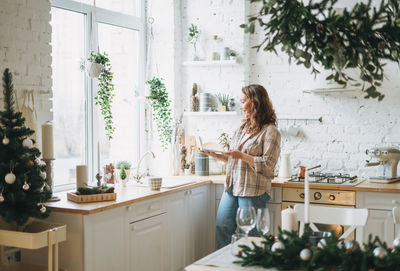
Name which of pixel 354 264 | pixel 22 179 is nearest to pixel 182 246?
pixel 22 179

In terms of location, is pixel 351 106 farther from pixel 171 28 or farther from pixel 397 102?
pixel 171 28

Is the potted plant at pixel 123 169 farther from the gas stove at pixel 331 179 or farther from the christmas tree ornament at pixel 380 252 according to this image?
the christmas tree ornament at pixel 380 252

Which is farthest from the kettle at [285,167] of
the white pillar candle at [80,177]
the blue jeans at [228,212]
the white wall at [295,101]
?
the white pillar candle at [80,177]

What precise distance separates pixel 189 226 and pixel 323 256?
246 centimetres

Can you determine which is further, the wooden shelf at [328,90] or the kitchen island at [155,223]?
the wooden shelf at [328,90]

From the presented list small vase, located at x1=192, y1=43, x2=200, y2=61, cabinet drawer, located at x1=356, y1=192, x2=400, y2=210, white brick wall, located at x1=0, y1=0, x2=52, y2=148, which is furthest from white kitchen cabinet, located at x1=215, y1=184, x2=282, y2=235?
white brick wall, located at x1=0, y1=0, x2=52, y2=148

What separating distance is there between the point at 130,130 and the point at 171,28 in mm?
1144

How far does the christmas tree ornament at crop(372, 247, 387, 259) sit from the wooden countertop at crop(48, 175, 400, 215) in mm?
1734

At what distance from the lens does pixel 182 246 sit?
4.27 metres

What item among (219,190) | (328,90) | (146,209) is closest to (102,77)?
(146,209)

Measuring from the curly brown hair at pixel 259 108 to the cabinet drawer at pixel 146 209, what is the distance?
3.11ft

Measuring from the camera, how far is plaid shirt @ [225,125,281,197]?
3.85 metres

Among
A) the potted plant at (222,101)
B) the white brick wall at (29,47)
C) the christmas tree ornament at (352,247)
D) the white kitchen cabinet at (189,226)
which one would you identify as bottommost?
the white kitchen cabinet at (189,226)

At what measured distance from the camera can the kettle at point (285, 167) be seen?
4660 mm
